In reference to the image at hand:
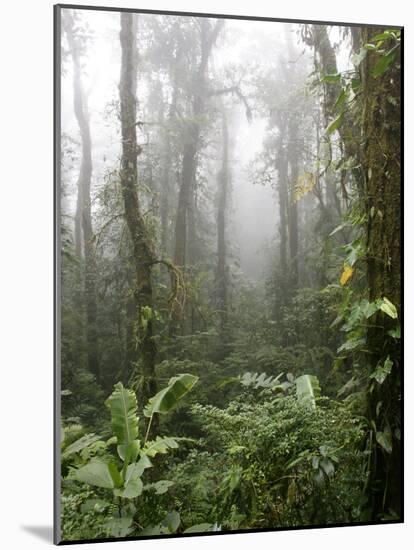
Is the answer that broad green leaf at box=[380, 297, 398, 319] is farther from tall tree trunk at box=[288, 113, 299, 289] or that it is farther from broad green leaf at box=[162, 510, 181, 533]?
broad green leaf at box=[162, 510, 181, 533]

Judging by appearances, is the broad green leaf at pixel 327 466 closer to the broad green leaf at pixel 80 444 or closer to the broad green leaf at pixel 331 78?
the broad green leaf at pixel 80 444

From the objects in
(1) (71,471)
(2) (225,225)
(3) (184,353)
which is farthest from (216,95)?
(1) (71,471)

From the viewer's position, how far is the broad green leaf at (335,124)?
5.47 meters

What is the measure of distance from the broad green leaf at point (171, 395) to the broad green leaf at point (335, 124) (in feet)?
5.83

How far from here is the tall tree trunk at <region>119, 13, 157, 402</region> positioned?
5098 mm

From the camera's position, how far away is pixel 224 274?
17.3ft

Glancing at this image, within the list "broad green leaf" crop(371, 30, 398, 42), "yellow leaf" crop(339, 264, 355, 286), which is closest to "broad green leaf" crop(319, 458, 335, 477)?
"yellow leaf" crop(339, 264, 355, 286)

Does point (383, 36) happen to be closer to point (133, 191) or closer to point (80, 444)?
point (133, 191)

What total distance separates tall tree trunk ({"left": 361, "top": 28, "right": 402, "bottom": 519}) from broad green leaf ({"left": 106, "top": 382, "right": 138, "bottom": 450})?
1.56m

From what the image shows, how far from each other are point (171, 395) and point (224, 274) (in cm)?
80

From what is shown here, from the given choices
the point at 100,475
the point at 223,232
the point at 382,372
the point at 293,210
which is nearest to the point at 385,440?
the point at 382,372

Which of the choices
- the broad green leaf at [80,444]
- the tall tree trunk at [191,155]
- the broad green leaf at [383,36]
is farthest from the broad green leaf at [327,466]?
the broad green leaf at [383,36]

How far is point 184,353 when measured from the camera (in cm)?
519

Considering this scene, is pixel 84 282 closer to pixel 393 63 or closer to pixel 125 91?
pixel 125 91
